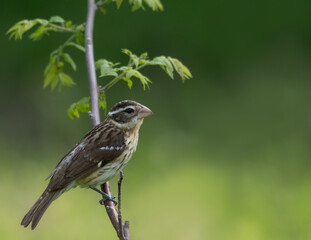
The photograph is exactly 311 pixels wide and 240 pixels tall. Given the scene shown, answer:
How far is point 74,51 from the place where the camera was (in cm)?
888

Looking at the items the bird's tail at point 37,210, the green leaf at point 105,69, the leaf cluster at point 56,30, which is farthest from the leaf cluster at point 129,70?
the bird's tail at point 37,210

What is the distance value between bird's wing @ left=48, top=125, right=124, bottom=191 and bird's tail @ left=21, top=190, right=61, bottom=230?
7 cm

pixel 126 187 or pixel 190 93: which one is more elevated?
pixel 190 93

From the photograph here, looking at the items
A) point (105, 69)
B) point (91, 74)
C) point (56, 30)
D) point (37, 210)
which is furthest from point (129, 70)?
point (37, 210)

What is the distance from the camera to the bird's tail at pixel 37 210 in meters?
4.30

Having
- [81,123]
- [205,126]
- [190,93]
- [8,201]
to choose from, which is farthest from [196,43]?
[8,201]

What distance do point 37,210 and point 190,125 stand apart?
157 inches

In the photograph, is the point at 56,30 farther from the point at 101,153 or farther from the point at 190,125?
the point at 190,125

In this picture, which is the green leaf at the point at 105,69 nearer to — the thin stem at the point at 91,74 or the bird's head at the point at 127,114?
the thin stem at the point at 91,74

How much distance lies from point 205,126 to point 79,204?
1.99 meters

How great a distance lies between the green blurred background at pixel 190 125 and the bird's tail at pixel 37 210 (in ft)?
6.79

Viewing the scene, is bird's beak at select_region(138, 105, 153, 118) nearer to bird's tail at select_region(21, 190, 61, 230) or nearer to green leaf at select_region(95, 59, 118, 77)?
green leaf at select_region(95, 59, 118, 77)

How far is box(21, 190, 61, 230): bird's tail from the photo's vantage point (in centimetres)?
430

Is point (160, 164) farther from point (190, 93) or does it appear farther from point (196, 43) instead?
point (196, 43)
